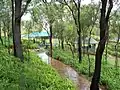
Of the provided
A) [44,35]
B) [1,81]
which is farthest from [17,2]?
[44,35]

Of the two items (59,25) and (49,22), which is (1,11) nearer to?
(49,22)

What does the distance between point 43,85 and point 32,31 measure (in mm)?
43394

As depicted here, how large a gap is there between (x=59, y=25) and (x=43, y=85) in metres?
26.6

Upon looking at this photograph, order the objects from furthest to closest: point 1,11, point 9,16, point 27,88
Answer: point 9,16 < point 1,11 < point 27,88

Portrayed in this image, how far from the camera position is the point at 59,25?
1511 inches

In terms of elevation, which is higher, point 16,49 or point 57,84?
point 16,49

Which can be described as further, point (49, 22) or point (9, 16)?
point (49, 22)

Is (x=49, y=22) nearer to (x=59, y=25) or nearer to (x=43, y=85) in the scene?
(x=59, y=25)

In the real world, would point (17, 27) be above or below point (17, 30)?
above

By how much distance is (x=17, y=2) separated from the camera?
16953 millimetres

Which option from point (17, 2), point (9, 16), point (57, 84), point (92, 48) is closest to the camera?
point (57, 84)

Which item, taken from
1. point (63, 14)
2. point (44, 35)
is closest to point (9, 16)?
point (63, 14)

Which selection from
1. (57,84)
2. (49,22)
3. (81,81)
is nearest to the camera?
(57,84)

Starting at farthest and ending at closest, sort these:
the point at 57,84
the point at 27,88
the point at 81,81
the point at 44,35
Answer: the point at 44,35, the point at 81,81, the point at 57,84, the point at 27,88
